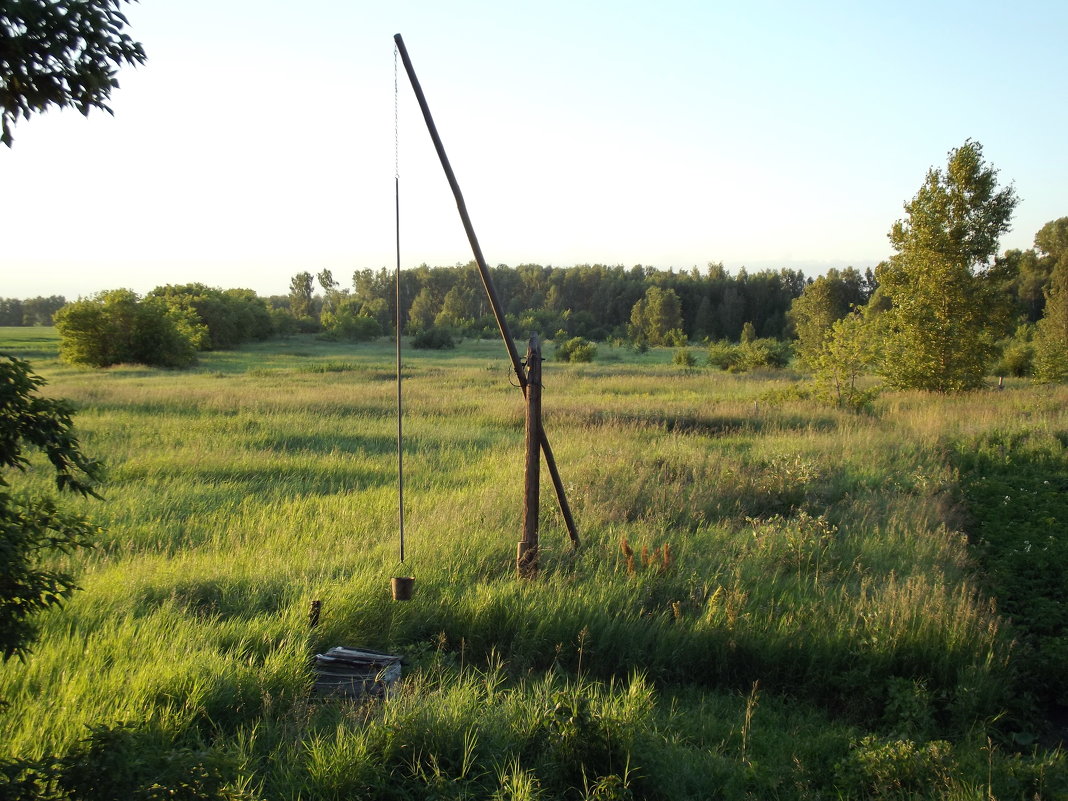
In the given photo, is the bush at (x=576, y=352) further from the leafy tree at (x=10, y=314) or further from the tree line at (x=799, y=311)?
Result: the leafy tree at (x=10, y=314)

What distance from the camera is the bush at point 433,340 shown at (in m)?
65.9

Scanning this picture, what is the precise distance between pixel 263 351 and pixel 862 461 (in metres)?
58.0

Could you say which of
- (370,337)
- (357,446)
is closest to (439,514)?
(357,446)

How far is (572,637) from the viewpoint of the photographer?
5965 millimetres

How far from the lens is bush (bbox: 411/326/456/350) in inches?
2596

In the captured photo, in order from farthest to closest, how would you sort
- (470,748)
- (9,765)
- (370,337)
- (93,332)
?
(370,337), (93,332), (470,748), (9,765)

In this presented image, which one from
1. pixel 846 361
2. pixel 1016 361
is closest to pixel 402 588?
pixel 846 361

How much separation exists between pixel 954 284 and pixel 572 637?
21.1 metres

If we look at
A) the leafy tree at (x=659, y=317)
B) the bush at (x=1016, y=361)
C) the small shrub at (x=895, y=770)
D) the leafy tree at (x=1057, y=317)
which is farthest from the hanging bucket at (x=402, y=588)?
the leafy tree at (x=659, y=317)

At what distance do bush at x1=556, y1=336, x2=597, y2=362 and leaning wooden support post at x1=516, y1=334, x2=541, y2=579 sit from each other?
42.3 metres

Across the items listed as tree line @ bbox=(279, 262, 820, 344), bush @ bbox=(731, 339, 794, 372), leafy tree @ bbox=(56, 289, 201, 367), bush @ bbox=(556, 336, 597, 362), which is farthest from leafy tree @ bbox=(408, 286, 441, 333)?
bush @ bbox=(731, 339, 794, 372)

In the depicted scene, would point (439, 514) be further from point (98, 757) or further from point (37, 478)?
point (37, 478)

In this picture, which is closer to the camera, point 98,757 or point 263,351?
point 98,757

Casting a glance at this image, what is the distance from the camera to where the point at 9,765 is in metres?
2.85
